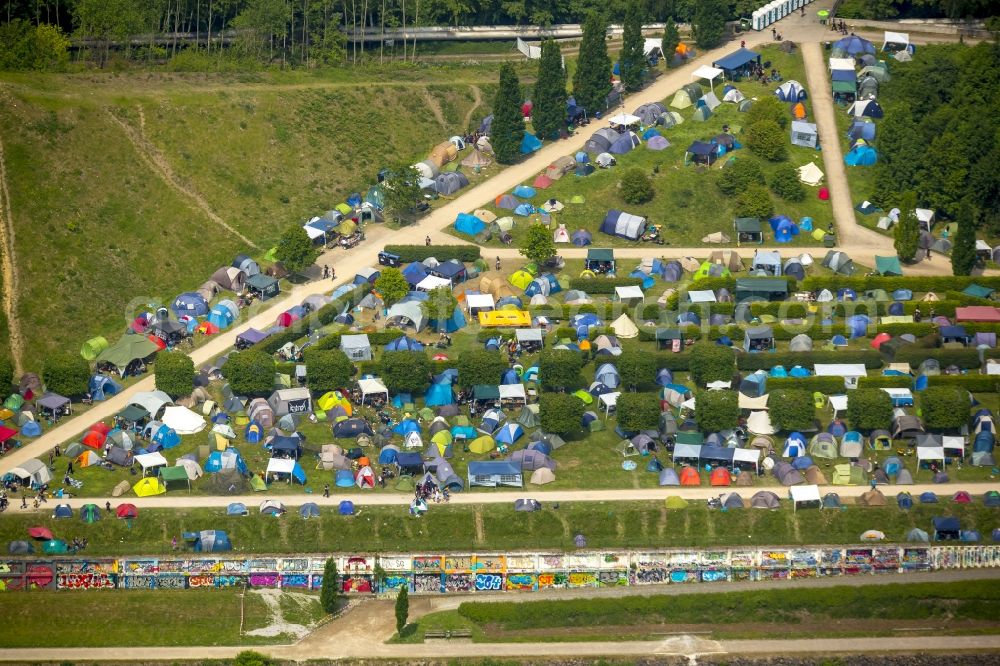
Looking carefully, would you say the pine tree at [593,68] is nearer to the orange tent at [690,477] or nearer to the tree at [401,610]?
the orange tent at [690,477]

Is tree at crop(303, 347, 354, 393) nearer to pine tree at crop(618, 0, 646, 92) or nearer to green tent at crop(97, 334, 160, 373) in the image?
green tent at crop(97, 334, 160, 373)

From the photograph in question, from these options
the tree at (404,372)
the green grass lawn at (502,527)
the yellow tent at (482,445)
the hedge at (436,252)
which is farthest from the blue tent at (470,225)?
the green grass lawn at (502,527)

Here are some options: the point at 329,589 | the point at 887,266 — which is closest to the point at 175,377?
the point at 329,589

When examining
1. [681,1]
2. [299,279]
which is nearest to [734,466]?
[299,279]

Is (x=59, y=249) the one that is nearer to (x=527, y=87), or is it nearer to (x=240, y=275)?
(x=240, y=275)

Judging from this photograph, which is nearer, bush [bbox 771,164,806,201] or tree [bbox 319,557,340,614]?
tree [bbox 319,557,340,614]

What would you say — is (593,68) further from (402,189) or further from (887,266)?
(887,266)

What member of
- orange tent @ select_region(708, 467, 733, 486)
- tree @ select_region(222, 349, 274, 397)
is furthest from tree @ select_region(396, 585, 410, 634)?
tree @ select_region(222, 349, 274, 397)
